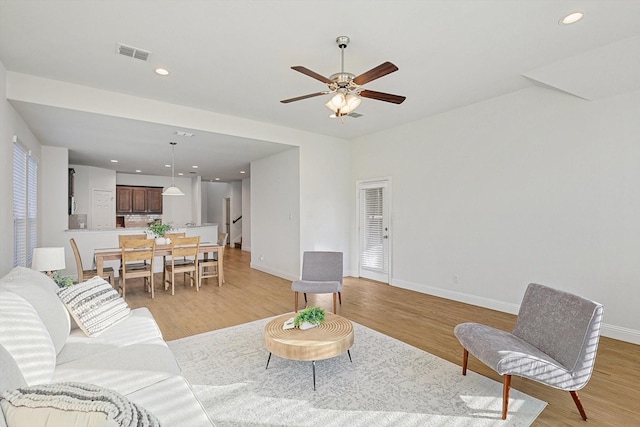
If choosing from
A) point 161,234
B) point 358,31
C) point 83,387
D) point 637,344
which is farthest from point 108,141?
point 637,344

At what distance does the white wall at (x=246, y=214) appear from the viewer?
11.0 meters

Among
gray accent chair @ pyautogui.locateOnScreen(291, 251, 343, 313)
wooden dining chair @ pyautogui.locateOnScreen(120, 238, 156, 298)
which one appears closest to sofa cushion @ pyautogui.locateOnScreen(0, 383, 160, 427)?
gray accent chair @ pyautogui.locateOnScreen(291, 251, 343, 313)

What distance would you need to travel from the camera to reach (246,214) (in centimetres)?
1109

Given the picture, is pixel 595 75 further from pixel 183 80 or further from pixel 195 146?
pixel 195 146

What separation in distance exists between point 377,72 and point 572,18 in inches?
66.8

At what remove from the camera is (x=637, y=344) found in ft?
10.7

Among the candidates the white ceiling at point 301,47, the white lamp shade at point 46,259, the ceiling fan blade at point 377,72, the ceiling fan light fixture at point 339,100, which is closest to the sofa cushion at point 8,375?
the white lamp shade at point 46,259

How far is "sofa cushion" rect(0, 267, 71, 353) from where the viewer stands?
2.02m

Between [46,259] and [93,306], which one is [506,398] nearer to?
[93,306]

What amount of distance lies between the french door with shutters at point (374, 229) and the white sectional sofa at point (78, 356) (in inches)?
175

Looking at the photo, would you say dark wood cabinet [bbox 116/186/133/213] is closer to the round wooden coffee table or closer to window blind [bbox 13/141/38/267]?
window blind [bbox 13/141/38/267]

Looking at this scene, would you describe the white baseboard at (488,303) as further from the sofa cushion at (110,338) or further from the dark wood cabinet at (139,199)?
the dark wood cabinet at (139,199)

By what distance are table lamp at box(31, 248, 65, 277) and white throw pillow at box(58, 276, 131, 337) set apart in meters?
0.88

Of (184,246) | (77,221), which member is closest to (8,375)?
(184,246)
